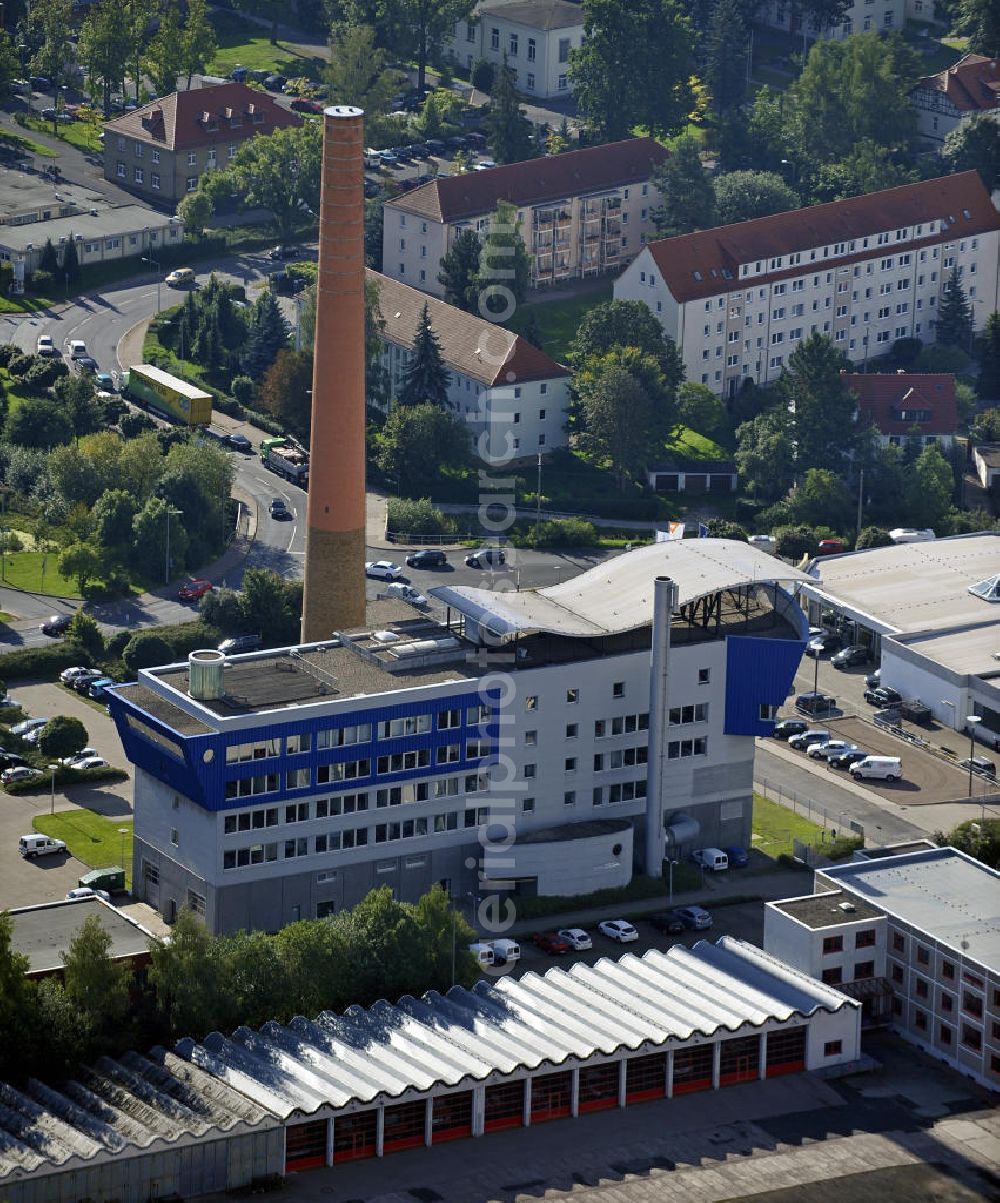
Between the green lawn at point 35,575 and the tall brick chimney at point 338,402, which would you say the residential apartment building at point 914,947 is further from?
the green lawn at point 35,575

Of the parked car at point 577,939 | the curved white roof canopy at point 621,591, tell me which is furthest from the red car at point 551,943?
the curved white roof canopy at point 621,591

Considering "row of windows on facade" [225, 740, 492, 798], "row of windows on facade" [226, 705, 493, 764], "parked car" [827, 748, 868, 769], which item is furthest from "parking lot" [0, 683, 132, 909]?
"parked car" [827, 748, 868, 769]

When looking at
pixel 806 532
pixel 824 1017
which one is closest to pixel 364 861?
pixel 824 1017

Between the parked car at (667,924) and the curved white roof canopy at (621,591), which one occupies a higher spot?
the curved white roof canopy at (621,591)

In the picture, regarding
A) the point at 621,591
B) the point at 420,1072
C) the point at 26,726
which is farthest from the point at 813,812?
the point at 26,726

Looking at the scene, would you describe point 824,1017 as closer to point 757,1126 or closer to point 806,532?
point 757,1126

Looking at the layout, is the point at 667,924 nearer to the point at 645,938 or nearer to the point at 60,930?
the point at 645,938

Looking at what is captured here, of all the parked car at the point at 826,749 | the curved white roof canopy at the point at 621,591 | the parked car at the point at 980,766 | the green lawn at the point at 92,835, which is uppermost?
the curved white roof canopy at the point at 621,591
